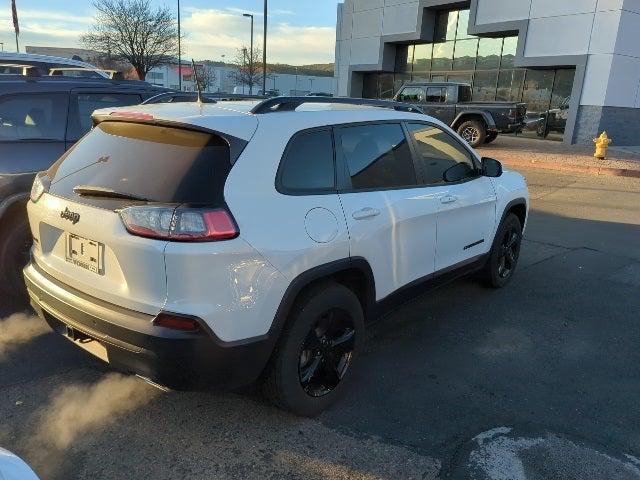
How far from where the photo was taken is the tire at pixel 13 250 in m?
4.05

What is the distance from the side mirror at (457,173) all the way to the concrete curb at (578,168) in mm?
10532

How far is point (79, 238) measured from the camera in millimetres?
2680

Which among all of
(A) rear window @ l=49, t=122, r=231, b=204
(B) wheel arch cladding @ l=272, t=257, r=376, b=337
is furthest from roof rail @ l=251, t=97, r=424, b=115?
(B) wheel arch cladding @ l=272, t=257, r=376, b=337

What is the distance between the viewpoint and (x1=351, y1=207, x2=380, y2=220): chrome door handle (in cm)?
300

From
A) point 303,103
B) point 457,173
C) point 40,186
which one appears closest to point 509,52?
point 457,173

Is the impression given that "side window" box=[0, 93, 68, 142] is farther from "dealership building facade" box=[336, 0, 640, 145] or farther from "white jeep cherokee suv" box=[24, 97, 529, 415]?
"dealership building facade" box=[336, 0, 640, 145]

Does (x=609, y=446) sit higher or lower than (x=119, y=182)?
lower

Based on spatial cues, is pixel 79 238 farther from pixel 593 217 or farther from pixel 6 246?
pixel 593 217

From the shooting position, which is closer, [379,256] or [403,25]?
[379,256]

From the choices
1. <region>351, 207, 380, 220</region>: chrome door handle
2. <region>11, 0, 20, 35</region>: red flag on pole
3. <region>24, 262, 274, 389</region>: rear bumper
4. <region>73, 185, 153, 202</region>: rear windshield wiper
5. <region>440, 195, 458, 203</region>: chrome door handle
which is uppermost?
<region>11, 0, 20, 35</region>: red flag on pole

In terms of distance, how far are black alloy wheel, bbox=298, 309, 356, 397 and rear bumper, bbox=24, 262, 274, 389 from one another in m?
0.37

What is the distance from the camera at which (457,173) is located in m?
4.07

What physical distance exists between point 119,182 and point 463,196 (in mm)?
2519

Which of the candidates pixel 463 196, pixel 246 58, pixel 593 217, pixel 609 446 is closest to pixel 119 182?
pixel 463 196
